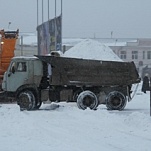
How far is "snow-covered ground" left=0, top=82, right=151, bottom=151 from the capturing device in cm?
959

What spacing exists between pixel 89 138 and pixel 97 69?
8.73m

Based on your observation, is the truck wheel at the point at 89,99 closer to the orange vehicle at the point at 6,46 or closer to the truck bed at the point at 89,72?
the truck bed at the point at 89,72

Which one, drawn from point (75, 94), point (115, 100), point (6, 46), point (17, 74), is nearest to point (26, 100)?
point (17, 74)

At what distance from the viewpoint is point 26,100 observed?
19.1 metres

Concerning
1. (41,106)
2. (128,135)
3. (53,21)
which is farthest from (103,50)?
(128,135)

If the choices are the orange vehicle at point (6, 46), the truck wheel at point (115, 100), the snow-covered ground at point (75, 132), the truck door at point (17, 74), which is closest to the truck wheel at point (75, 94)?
the truck wheel at point (115, 100)

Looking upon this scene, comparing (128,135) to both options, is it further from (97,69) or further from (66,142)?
(97,69)

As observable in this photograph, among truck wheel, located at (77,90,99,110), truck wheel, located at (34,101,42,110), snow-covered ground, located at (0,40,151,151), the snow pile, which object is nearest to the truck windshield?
truck wheel, located at (34,101,42,110)

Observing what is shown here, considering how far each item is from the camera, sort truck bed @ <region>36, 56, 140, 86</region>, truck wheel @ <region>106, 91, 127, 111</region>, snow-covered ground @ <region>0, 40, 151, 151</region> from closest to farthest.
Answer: snow-covered ground @ <region>0, 40, 151, 151</region>
truck bed @ <region>36, 56, 140, 86</region>
truck wheel @ <region>106, 91, 127, 111</region>

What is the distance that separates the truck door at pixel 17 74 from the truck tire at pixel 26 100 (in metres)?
0.45

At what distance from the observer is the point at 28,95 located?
19109 millimetres

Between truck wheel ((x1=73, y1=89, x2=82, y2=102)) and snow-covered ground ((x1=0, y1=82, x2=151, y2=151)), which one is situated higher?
truck wheel ((x1=73, y1=89, x2=82, y2=102))

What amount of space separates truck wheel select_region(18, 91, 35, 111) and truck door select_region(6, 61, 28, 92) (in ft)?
1.49

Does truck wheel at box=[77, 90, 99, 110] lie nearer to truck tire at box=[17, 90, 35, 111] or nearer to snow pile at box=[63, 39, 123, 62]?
truck tire at box=[17, 90, 35, 111]
